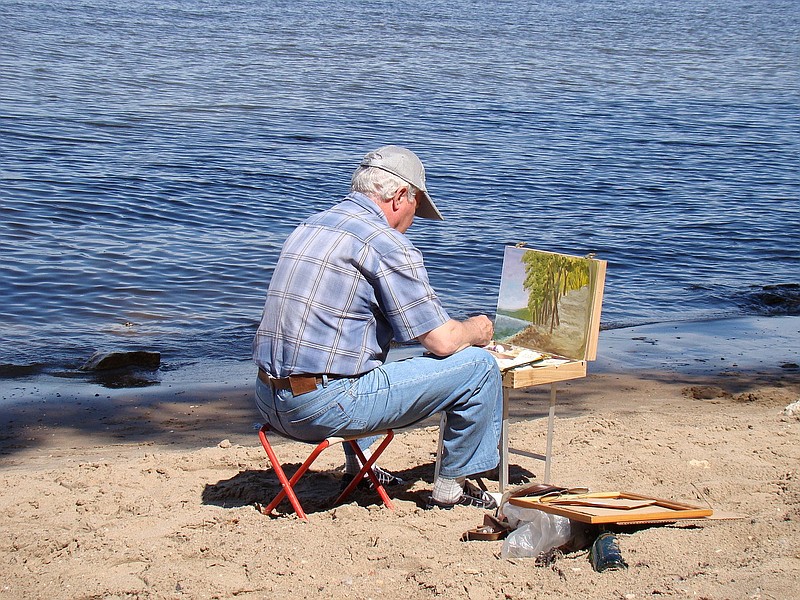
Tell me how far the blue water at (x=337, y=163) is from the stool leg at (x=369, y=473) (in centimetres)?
374

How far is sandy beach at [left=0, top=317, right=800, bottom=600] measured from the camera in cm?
381

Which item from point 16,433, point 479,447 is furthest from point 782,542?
point 16,433

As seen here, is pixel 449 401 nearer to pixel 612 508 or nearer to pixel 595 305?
pixel 612 508

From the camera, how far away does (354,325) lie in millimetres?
4250

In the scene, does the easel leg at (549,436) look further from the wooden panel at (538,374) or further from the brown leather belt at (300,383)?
the brown leather belt at (300,383)

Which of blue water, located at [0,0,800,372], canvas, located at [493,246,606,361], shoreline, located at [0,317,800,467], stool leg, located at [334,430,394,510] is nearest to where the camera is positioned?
stool leg, located at [334,430,394,510]

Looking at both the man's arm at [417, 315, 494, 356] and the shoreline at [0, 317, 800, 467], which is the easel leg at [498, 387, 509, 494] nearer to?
the man's arm at [417, 315, 494, 356]

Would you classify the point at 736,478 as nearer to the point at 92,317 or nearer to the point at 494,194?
the point at 92,317

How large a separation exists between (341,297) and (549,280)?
1235mm

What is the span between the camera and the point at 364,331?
169 inches

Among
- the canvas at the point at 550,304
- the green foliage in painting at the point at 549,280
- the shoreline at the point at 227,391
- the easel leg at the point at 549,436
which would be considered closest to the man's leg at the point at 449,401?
the easel leg at the point at 549,436

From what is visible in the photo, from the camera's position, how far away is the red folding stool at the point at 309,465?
171 inches

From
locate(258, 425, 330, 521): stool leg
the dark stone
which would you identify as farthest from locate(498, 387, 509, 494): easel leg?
the dark stone

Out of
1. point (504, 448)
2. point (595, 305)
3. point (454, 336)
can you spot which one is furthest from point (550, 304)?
point (454, 336)
